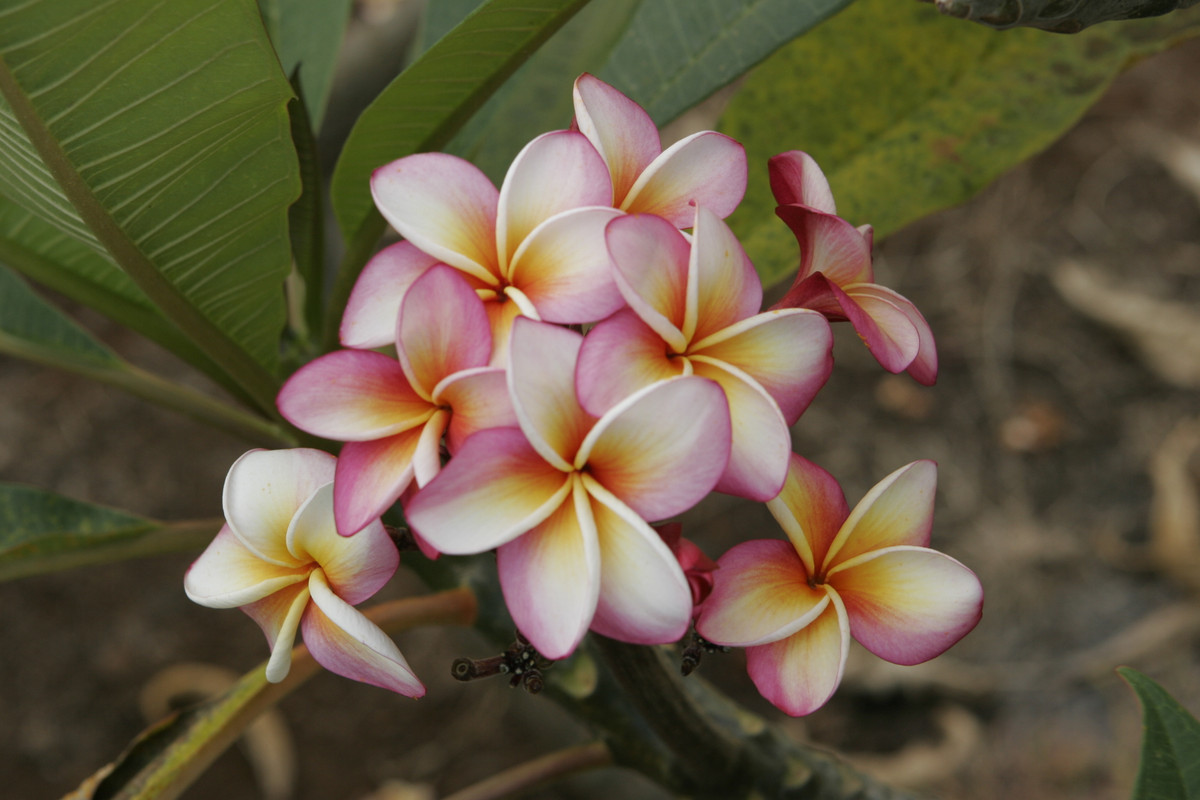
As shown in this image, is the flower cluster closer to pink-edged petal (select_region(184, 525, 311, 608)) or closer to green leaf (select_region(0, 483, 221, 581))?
pink-edged petal (select_region(184, 525, 311, 608))

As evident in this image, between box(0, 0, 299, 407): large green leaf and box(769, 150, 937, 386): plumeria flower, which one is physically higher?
box(0, 0, 299, 407): large green leaf

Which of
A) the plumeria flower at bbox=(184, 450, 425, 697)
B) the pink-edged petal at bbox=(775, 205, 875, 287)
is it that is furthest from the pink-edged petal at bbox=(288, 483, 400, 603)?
the pink-edged petal at bbox=(775, 205, 875, 287)

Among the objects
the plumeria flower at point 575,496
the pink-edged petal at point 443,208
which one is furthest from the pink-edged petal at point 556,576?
the pink-edged petal at point 443,208

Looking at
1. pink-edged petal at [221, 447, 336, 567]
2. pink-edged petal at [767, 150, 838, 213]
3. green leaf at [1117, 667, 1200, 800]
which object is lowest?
green leaf at [1117, 667, 1200, 800]

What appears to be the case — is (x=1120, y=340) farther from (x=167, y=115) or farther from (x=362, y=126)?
(x=167, y=115)

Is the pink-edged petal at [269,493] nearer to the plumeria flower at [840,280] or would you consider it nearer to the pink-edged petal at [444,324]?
the pink-edged petal at [444,324]
